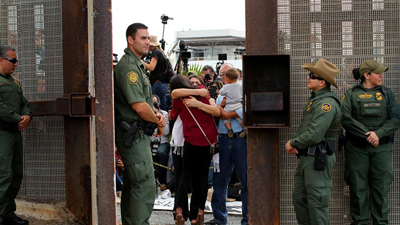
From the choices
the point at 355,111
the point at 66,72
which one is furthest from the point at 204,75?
the point at 66,72

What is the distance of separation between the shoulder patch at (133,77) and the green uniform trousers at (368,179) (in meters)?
2.38

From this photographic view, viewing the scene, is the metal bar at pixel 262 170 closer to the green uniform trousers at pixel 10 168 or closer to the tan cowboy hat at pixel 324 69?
the tan cowboy hat at pixel 324 69

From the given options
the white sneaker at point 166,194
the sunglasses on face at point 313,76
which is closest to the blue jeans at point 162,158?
the white sneaker at point 166,194

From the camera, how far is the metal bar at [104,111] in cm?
440

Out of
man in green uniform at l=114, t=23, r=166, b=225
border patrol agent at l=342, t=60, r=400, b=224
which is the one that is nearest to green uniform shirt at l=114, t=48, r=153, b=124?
man in green uniform at l=114, t=23, r=166, b=225

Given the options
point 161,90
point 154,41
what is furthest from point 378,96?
point 154,41

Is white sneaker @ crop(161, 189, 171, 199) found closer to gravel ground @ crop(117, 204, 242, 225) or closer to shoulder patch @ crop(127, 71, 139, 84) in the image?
gravel ground @ crop(117, 204, 242, 225)

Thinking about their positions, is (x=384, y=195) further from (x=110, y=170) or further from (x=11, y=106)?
(x=11, y=106)

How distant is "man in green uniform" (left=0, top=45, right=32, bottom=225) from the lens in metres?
5.25

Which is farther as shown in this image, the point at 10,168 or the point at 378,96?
the point at 378,96

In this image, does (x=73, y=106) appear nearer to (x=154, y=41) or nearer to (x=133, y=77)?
(x=133, y=77)

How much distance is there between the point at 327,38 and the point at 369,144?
138 centimetres

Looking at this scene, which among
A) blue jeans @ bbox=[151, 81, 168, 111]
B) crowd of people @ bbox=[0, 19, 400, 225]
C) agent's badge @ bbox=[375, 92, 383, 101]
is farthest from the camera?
blue jeans @ bbox=[151, 81, 168, 111]

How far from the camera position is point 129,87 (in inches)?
190
